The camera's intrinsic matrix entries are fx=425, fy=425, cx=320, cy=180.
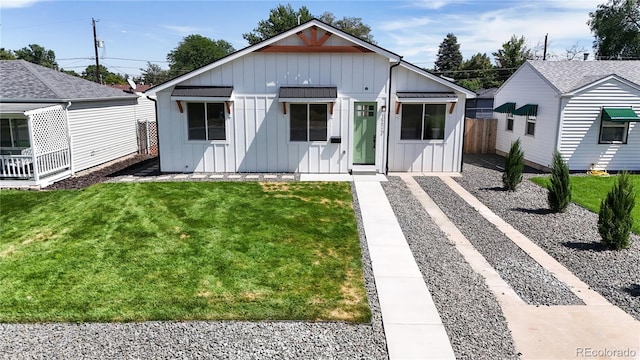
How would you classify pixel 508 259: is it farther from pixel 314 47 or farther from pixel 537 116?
pixel 537 116

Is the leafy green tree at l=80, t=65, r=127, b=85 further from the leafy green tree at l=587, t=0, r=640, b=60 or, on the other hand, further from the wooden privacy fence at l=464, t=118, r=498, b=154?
the leafy green tree at l=587, t=0, r=640, b=60

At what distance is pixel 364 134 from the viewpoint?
14.2 m

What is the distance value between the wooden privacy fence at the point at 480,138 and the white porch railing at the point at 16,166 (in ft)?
58.2

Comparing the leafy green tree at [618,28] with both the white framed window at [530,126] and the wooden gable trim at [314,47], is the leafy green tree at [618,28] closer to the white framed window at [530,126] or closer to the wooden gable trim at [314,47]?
the white framed window at [530,126]

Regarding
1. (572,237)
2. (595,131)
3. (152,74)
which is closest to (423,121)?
(595,131)

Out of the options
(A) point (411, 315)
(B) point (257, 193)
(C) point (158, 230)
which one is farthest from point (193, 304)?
(B) point (257, 193)

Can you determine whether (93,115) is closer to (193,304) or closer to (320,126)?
(320,126)

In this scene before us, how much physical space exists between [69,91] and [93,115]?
46.8 inches

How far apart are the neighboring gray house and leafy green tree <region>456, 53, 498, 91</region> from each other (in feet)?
139

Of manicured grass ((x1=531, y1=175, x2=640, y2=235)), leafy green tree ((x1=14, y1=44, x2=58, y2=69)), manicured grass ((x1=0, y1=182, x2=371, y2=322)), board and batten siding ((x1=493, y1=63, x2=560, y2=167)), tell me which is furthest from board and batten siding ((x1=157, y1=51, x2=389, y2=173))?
leafy green tree ((x1=14, y1=44, x2=58, y2=69))

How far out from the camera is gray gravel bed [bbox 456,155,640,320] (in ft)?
21.1

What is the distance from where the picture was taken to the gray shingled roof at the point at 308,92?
13273mm

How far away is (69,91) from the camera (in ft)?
51.0

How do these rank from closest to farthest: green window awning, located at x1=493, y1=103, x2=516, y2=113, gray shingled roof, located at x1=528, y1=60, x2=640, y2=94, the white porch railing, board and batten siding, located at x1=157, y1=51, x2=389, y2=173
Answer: the white porch railing → board and batten siding, located at x1=157, y1=51, x2=389, y2=173 → gray shingled roof, located at x1=528, y1=60, x2=640, y2=94 → green window awning, located at x1=493, y1=103, x2=516, y2=113
